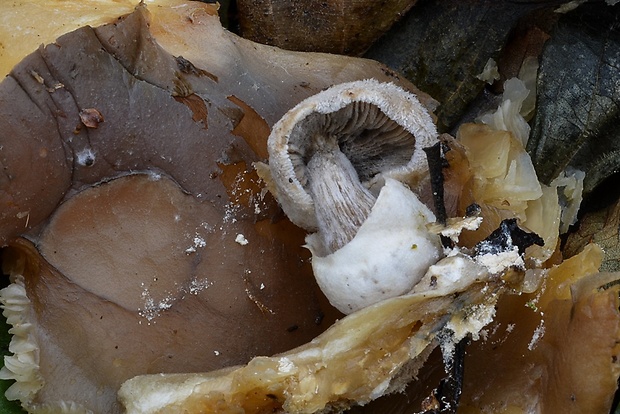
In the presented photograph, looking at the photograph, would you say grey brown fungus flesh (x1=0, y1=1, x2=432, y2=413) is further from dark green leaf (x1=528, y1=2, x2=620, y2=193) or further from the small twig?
dark green leaf (x1=528, y1=2, x2=620, y2=193)

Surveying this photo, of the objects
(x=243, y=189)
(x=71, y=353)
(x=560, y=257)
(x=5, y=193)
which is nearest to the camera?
(x=5, y=193)

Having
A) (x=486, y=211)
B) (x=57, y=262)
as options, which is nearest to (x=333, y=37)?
(x=486, y=211)

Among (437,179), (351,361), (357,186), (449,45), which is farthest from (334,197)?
(449,45)

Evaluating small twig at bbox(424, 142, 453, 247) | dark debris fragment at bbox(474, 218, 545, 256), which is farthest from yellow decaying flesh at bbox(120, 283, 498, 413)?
small twig at bbox(424, 142, 453, 247)

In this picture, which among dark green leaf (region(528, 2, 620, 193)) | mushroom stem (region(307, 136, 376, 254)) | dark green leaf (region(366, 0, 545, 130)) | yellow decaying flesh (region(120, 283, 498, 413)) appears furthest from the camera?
dark green leaf (region(366, 0, 545, 130))

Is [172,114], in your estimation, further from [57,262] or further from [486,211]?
[486,211]

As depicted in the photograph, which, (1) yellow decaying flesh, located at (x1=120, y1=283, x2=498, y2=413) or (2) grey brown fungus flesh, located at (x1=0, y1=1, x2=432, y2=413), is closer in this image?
(1) yellow decaying flesh, located at (x1=120, y1=283, x2=498, y2=413)

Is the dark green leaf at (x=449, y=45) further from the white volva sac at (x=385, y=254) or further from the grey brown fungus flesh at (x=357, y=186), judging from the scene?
the white volva sac at (x=385, y=254)
